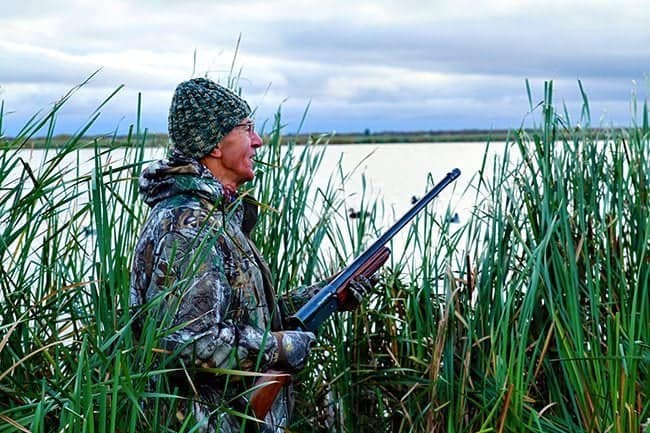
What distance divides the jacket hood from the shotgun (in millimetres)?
466

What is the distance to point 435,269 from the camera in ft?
12.0

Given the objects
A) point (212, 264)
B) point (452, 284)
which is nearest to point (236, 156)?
point (212, 264)

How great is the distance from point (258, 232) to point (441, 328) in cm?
81

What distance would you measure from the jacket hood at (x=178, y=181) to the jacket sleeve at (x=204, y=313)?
0.44ft

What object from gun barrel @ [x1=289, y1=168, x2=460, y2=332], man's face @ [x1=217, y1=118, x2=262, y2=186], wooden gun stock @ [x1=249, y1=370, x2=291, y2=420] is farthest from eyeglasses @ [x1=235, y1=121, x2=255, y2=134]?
wooden gun stock @ [x1=249, y1=370, x2=291, y2=420]

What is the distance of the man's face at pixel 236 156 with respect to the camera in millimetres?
2904

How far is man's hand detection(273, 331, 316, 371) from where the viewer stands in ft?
9.04

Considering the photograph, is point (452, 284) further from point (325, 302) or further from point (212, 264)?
point (212, 264)

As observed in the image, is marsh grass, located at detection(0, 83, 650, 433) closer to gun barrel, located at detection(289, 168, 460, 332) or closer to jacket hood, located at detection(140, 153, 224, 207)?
jacket hood, located at detection(140, 153, 224, 207)

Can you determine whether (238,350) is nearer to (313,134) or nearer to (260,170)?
(260,170)

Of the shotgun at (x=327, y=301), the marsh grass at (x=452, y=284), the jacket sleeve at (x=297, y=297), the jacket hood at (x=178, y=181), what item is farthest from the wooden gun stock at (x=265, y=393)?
the jacket sleeve at (x=297, y=297)

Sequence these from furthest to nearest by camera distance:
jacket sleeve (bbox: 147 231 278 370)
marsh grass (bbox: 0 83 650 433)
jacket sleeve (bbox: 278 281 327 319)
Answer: jacket sleeve (bbox: 278 281 327 319)
marsh grass (bbox: 0 83 650 433)
jacket sleeve (bbox: 147 231 278 370)

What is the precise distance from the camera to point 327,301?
3086mm

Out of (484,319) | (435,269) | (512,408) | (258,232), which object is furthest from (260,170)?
(512,408)
